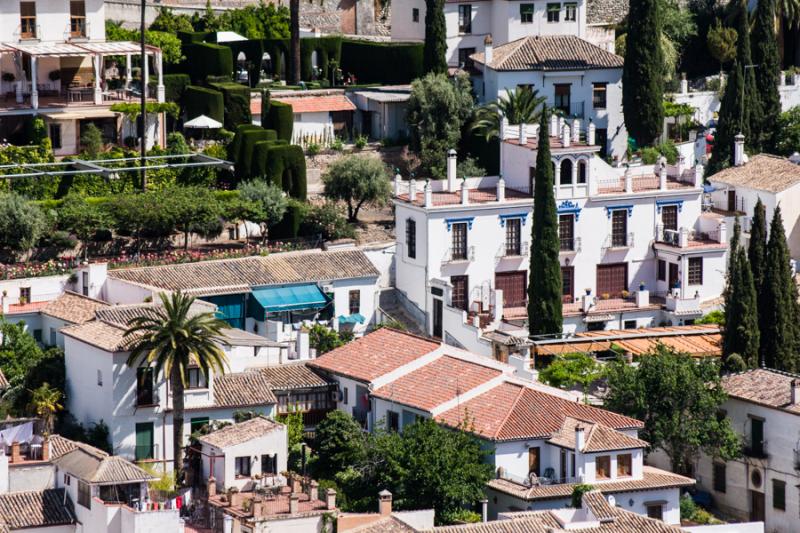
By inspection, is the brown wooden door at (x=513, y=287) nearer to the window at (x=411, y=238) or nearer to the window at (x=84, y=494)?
the window at (x=411, y=238)

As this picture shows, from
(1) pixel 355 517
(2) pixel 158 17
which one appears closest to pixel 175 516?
(1) pixel 355 517

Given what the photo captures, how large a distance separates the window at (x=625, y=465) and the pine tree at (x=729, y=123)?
2731 cm

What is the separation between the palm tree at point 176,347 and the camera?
252ft

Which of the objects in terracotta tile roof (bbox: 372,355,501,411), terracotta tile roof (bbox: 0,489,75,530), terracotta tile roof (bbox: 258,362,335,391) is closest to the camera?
terracotta tile roof (bbox: 0,489,75,530)

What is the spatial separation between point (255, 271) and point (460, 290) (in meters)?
7.56

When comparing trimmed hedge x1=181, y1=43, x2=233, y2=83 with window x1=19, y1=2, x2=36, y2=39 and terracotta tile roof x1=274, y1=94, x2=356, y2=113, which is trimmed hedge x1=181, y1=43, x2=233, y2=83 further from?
window x1=19, y1=2, x2=36, y2=39

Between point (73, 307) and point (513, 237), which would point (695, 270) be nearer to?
point (513, 237)

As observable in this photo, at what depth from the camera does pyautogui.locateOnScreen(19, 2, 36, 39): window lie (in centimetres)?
9575

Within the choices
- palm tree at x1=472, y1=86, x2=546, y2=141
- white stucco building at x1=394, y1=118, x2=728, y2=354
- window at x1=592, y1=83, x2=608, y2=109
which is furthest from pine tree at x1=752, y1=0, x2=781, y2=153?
palm tree at x1=472, y1=86, x2=546, y2=141

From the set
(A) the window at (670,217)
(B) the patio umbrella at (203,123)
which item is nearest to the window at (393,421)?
(A) the window at (670,217)

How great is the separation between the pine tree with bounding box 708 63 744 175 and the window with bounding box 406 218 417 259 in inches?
648

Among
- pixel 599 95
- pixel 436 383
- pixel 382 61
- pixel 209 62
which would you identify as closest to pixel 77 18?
pixel 209 62

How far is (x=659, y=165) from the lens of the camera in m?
94.8

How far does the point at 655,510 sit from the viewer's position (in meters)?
77.0
